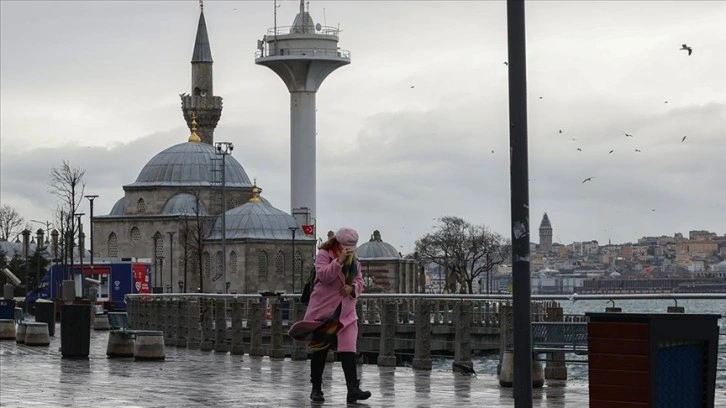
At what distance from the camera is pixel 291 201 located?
5408 inches

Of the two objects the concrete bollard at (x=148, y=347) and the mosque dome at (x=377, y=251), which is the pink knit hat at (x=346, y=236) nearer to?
the concrete bollard at (x=148, y=347)

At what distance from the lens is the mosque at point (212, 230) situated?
13100 cm

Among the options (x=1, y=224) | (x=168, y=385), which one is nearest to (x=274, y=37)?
(x=1, y=224)

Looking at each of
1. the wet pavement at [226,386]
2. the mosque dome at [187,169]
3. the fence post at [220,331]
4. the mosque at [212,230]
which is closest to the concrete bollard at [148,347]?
the wet pavement at [226,386]

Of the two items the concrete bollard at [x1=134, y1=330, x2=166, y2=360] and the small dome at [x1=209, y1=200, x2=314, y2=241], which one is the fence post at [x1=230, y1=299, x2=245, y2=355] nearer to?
the concrete bollard at [x1=134, y1=330, x2=166, y2=360]

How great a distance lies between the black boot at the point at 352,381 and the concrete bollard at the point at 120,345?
986cm

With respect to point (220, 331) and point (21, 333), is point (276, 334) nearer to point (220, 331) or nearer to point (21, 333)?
point (220, 331)

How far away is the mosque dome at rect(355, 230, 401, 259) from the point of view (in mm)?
148625

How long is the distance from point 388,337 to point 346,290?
8162 millimetres

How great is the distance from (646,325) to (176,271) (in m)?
125

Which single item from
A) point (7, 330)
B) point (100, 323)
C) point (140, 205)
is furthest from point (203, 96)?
point (7, 330)

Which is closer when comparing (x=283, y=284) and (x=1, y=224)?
(x=283, y=284)

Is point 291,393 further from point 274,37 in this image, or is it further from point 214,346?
point 274,37

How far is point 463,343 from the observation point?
2212 cm
